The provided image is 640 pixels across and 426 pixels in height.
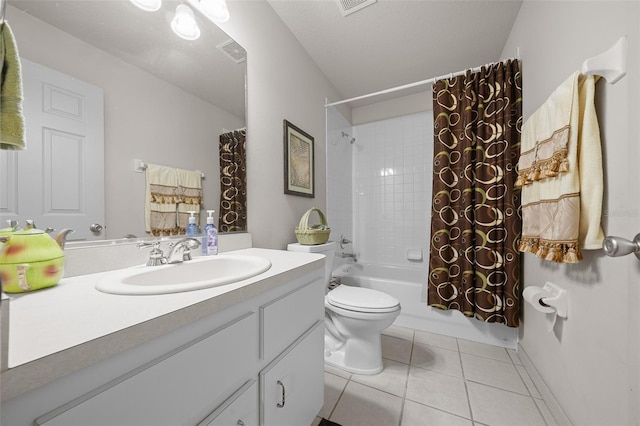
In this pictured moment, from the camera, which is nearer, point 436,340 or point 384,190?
point 436,340

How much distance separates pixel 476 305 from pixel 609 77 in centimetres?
146

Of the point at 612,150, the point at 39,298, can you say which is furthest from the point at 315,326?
the point at 612,150

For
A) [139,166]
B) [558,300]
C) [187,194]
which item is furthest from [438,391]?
[139,166]

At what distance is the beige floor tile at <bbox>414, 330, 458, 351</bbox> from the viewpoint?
1784 mm

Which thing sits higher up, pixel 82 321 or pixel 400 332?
pixel 82 321

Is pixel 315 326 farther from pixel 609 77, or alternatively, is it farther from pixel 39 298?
pixel 609 77

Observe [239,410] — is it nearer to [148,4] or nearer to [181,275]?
[181,275]

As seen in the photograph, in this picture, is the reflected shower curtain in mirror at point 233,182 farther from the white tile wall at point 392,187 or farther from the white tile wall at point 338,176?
the white tile wall at point 392,187

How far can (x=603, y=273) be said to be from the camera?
2.80 feet

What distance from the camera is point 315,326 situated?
3.25ft

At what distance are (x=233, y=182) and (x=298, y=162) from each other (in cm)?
67

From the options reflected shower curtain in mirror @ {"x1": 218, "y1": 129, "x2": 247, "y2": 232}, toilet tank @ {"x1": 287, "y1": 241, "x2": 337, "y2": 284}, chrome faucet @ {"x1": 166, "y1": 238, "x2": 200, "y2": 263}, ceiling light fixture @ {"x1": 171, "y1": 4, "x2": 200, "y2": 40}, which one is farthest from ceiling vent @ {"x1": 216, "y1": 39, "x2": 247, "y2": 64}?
toilet tank @ {"x1": 287, "y1": 241, "x2": 337, "y2": 284}

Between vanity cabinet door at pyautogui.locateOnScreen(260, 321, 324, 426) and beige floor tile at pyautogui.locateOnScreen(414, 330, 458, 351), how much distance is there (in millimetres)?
1132

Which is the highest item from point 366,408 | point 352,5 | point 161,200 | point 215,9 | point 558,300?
point 352,5
